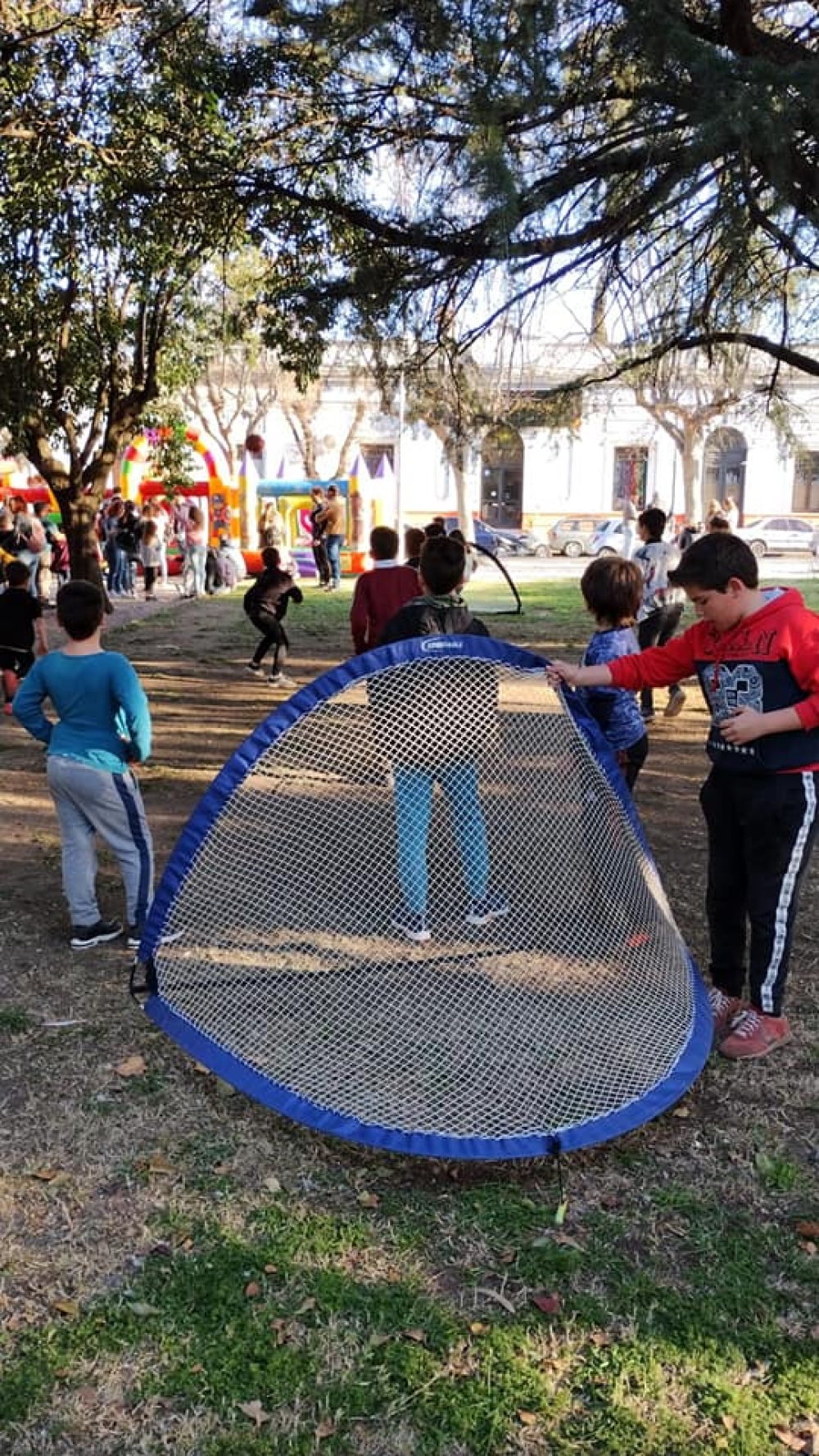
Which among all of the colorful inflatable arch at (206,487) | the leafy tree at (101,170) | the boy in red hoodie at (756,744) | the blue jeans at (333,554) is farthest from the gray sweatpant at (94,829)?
the colorful inflatable arch at (206,487)

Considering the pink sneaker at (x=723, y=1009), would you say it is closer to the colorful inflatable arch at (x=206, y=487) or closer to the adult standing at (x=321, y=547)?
the adult standing at (x=321, y=547)

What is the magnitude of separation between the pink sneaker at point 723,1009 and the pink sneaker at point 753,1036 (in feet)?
0.15

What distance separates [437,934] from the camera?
420cm

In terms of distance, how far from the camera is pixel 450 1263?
2.59m

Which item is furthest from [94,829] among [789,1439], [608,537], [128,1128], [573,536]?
[573,536]

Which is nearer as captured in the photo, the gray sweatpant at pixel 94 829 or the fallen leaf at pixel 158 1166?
the fallen leaf at pixel 158 1166

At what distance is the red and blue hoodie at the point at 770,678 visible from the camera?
10.6ft

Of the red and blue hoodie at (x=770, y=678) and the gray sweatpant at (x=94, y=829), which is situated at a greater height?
the red and blue hoodie at (x=770, y=678)

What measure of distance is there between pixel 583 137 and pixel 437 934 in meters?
3.66

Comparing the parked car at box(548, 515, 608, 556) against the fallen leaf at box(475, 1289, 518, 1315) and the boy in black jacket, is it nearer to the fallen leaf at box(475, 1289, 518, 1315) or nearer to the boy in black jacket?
the boy in black jacket

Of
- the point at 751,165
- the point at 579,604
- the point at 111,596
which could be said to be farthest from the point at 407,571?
the point at 111,596

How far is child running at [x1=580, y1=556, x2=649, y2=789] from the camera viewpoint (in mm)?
4246

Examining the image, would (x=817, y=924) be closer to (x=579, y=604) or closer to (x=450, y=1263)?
(x=450, y=1263)

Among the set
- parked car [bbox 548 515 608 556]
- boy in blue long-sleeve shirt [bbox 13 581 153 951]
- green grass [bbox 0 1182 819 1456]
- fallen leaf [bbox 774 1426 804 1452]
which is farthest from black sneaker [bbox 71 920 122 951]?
parked car [bbox 548 515 608 556]
